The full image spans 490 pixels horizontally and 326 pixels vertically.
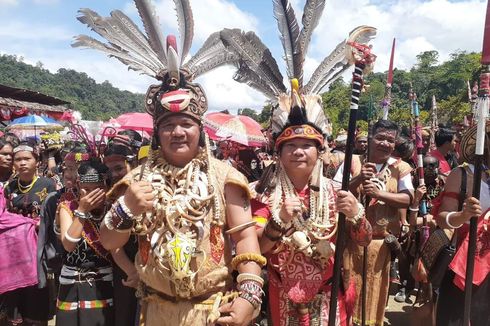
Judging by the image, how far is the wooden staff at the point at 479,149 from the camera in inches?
106

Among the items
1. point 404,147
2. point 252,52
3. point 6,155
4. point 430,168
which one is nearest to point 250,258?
point 252,52

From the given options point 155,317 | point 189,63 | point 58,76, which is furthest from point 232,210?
point 58,76

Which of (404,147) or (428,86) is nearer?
(404,147)

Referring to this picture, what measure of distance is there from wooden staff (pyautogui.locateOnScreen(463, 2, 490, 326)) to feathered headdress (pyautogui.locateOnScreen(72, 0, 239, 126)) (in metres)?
1.61

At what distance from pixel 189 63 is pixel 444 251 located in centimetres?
219

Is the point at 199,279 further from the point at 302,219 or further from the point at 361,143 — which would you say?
the point at 361,143

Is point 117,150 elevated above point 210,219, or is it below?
above

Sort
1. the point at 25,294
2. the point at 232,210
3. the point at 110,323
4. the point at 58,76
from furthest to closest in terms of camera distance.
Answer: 1. the point at 58,76
2. the point at 25,294
3. the point at 110,323
4. the point at 232,210

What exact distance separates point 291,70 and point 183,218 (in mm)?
1291

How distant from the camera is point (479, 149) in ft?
8.92

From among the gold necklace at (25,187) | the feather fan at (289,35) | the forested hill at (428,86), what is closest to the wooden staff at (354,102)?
the feather fan at (289,35)

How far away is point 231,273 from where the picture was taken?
247 centimetres

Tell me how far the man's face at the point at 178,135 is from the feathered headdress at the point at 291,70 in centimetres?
68

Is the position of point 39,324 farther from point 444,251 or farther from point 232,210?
point 444,251
